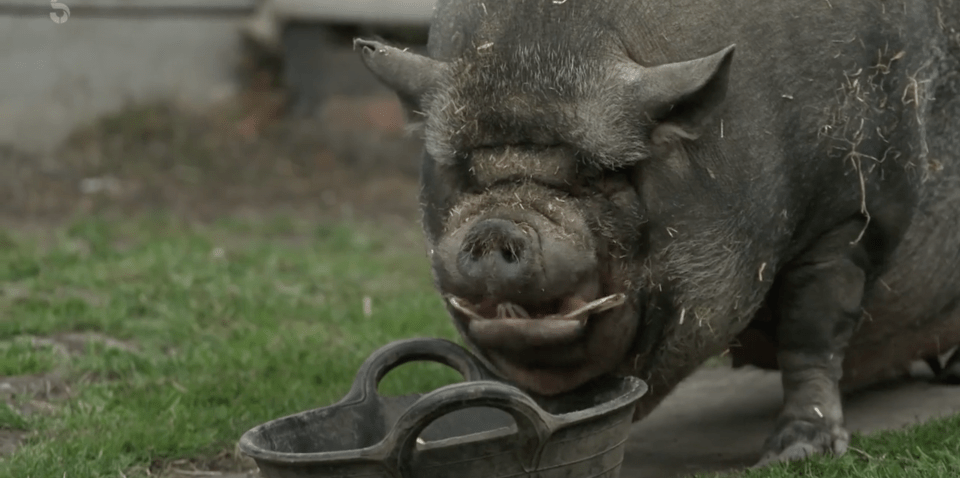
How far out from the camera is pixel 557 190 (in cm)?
359

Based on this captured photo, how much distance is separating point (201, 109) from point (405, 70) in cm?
636

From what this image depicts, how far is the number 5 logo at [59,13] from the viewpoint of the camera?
30.5ft

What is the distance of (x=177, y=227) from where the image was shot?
8.22 metres

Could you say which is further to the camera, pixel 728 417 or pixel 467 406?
pixel 728 417

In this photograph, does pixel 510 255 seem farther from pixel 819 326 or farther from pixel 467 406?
pixel 819 326

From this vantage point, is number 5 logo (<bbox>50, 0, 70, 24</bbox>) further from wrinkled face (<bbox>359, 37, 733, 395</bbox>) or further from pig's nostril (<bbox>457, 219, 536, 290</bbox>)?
pig's nostril (<bbox>457, 219, 536, 290</bbox>)

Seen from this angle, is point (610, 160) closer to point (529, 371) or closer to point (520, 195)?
point (520, 195)

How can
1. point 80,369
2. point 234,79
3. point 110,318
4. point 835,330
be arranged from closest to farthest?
point 835,330 → point 80,369 → point 110,318 → point 234,79

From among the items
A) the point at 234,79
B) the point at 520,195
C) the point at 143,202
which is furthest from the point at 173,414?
the point at 234,79

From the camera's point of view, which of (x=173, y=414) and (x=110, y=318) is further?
(x=110, y=318)

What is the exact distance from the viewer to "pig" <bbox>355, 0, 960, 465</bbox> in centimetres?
354

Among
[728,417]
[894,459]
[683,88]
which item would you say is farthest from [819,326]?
[683,88]

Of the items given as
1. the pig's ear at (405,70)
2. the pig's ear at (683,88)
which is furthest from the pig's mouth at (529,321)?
the pig's ear at (405,70)

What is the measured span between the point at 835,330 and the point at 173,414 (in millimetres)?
2255
